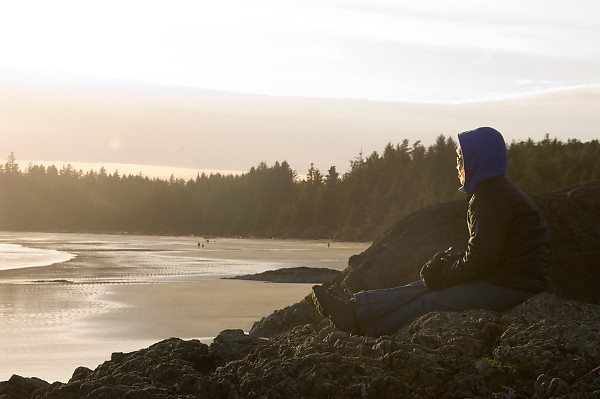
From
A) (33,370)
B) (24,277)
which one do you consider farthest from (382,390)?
(24,277)

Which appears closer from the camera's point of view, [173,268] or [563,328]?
[563,328]

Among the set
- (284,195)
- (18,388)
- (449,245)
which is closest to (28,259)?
(449,245)

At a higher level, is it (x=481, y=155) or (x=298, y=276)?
(x=481, y=155)

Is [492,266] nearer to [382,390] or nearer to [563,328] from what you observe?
[563,328]

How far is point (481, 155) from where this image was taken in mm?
5555

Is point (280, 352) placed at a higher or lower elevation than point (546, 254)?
lower

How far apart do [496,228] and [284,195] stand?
13876 centimetres

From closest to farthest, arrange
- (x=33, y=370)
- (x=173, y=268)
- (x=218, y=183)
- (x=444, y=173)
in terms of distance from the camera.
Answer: (x=33, y=370), (x=173, y=268), (x=444, y=173), (x=218, y=183)

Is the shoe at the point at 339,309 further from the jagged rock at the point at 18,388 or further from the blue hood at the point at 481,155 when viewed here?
the jagged rock at the point at 18,388

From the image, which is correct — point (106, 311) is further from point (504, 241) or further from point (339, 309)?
point (504, 241)

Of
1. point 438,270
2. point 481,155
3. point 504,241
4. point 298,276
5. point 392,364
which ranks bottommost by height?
point 298,276

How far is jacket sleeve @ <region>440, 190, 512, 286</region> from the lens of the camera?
532 cm

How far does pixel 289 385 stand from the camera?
475 cm

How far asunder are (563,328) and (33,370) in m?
6.76
